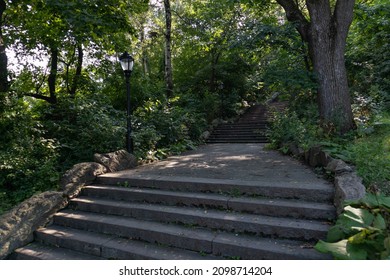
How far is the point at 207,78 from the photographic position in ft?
48.5

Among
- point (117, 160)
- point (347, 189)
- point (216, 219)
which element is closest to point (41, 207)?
point (117, 160)

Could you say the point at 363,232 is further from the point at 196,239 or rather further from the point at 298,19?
the point at 298,19

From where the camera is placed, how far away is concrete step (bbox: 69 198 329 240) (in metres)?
2.97

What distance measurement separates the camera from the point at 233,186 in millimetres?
3893

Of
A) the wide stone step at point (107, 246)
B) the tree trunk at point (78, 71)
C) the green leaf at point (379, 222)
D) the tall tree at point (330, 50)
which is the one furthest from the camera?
the tree trunk at point (78, 71)

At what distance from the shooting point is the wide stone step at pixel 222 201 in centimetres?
323

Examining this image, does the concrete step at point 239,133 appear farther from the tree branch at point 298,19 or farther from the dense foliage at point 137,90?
the tree branch at point 298,19

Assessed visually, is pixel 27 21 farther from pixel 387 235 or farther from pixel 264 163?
pixel 387 235

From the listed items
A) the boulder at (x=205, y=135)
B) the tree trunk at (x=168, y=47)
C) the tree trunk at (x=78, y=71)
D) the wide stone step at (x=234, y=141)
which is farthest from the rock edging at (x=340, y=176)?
the tree trunk at (x=78, y=71)

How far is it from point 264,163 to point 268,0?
6137mm

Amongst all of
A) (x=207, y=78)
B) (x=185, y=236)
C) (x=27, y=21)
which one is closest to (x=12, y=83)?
(x=27, y=21)

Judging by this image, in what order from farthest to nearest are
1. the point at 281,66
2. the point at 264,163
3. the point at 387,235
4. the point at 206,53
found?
1. the point at 206,53
2. the point at 281,66
3. the point at 264,163
4. the point at 387,235

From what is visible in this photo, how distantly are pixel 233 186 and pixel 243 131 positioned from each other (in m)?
8.27

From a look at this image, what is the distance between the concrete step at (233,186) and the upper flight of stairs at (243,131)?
6.69 m
